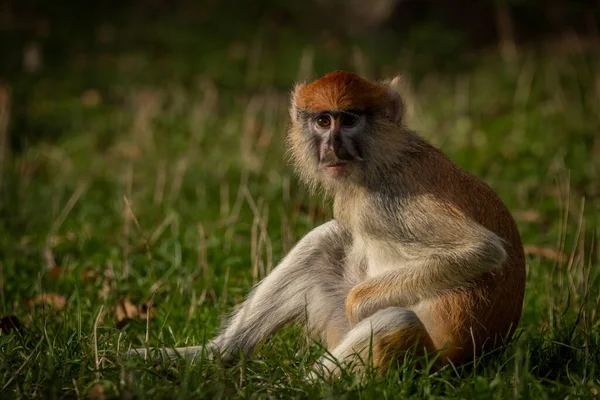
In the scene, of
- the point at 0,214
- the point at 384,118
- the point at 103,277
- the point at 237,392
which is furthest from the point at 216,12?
the point at 237,392

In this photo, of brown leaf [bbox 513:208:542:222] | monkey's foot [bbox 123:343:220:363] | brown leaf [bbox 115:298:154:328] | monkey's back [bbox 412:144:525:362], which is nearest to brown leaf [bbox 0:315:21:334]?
brown leaf [bbox 115:298:154:328]

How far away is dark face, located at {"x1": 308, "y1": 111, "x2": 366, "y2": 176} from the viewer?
3244 mm

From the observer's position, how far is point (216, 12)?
11.5 m

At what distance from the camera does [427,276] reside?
3039mm

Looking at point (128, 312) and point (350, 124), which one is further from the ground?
point (350, 124)

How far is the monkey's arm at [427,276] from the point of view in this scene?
2998 mm

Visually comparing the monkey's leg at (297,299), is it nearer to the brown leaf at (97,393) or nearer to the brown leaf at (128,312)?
the brown leaf at (128,312)

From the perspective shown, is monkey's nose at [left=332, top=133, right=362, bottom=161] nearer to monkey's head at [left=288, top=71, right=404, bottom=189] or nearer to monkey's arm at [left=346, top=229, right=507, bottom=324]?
monkey's head at [left=288, top=71, right=404, bottom=189]

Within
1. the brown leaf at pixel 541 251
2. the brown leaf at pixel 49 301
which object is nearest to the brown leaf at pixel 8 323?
the brown leaf at pixel 49 301

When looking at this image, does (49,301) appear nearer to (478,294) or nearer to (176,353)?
(176,353)

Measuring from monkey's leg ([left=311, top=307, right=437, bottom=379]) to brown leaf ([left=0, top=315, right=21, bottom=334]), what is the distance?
141 cm

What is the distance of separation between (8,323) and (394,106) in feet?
6.40

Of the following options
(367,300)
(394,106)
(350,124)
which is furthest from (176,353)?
(394,106)

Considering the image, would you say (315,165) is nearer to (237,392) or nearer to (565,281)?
(237,392)
